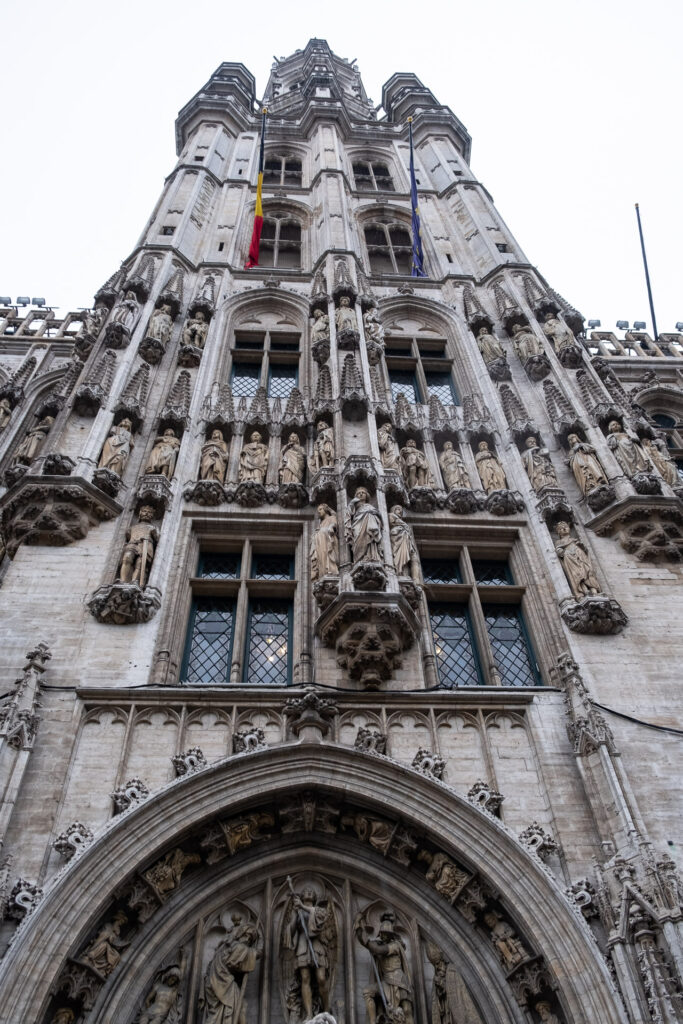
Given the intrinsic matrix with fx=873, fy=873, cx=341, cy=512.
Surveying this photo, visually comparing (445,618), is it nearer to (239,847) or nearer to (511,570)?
(511,570)

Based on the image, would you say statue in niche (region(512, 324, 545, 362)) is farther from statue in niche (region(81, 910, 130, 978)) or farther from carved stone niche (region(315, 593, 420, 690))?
statue in niche (region(81, 910, 130, 978))

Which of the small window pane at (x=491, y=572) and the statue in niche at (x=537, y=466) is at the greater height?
the statue in niche at (x=537, y=466)

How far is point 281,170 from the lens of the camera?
103ft

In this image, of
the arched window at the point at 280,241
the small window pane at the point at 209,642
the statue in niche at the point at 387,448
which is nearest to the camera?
the small window pane at the point at 209,642

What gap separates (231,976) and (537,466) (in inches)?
388

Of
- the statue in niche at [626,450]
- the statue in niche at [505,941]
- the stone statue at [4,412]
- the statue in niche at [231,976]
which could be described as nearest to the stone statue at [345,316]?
the statue in niche at [626,450]

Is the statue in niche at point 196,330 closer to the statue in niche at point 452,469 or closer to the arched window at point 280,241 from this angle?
the arched window at point 280,241

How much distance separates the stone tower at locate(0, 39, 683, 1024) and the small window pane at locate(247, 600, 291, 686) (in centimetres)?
5

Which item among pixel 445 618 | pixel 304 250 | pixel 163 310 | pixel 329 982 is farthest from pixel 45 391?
pixel 329 982

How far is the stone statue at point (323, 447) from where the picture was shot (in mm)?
15630

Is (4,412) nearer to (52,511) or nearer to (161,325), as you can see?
(161,325)

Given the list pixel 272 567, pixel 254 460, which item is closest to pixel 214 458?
pixel 254 460

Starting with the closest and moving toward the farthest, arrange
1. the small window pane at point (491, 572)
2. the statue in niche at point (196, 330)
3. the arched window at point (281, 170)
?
the small window pane at point (491, 572), the statue in niche at point (196, 330), the arched window at point (281, 170)

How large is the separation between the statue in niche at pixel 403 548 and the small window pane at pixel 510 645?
5.08 feet
